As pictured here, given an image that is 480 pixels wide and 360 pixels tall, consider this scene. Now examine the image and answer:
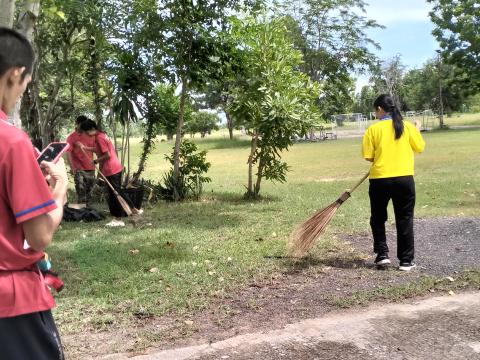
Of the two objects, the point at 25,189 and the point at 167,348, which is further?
the point at 167,348

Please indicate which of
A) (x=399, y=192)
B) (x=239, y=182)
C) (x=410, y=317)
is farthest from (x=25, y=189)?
(x=239, y=182)

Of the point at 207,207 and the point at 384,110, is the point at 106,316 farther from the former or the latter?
the point at 207,207

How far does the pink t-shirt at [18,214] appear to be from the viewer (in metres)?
1.72

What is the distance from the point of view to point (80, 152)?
9617 mm

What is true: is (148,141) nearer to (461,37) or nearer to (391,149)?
(391,149)

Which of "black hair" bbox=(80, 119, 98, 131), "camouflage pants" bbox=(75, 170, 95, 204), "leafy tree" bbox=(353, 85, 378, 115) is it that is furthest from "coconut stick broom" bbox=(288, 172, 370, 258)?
"leafy tree" bbox=(353, 85, 378, 115)

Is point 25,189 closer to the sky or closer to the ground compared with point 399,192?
closer to the sky

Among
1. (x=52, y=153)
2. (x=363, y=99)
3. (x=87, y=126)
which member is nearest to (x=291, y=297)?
(x=52, y=153)

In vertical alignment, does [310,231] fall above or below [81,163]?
below

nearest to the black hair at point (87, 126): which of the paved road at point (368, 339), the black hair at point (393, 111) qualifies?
the black hair at point (393, 111)

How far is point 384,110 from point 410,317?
2.35 m

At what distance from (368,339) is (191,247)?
130 inches

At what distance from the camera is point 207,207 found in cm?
1004

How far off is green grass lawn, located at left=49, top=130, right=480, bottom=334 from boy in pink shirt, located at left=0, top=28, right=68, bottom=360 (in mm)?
2347
